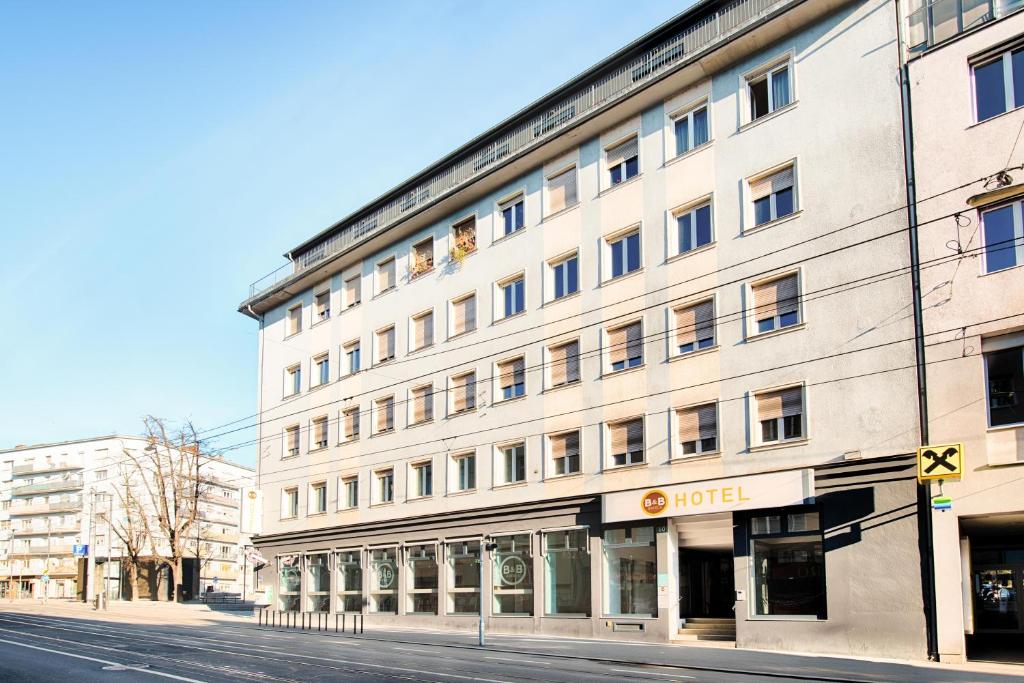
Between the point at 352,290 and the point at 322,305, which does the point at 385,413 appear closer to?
the point at 352,290

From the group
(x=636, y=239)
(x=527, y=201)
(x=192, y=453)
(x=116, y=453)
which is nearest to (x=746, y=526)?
(x=636, y=239)

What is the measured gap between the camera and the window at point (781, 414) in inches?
1054

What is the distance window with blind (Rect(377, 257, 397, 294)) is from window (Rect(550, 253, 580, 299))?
10.7 metres

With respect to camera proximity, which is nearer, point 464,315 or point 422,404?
point 464,315

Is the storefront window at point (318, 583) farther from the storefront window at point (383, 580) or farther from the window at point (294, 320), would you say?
the window at point (294, 320)

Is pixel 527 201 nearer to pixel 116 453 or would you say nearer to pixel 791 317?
pixel 791 317

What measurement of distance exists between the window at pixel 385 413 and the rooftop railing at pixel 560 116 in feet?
23.7

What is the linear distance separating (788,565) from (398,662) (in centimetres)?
1094

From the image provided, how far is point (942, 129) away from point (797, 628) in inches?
512

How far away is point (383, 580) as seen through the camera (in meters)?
41.5

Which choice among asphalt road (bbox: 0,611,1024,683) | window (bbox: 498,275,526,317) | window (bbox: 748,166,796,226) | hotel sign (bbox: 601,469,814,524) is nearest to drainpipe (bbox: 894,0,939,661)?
asphalt road (bbox: 0,611,1024,683)

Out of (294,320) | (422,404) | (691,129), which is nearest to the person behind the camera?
(691,129)

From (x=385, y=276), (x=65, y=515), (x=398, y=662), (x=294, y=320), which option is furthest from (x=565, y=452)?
(x=65, y=515)

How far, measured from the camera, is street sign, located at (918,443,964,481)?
72.6 feet
